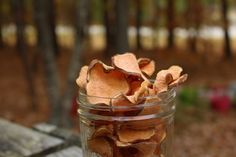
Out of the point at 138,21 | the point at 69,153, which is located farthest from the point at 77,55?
the point at 138,21

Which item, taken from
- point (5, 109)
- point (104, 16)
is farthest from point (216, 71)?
point (5, 109)

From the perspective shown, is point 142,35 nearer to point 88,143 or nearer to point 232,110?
point 232,110

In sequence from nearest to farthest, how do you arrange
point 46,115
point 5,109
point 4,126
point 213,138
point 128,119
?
point 128,119 < point 4,126 < point 213,138 < point 46,115 < point 5,109

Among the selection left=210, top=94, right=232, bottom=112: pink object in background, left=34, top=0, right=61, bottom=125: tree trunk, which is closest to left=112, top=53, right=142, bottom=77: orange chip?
left=34, top=0, right=61, bottom=125: tree trunk

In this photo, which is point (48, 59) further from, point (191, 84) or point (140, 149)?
point (191, 84)

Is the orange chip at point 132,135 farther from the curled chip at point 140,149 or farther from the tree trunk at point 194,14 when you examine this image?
the tree trunk at point 194,14
